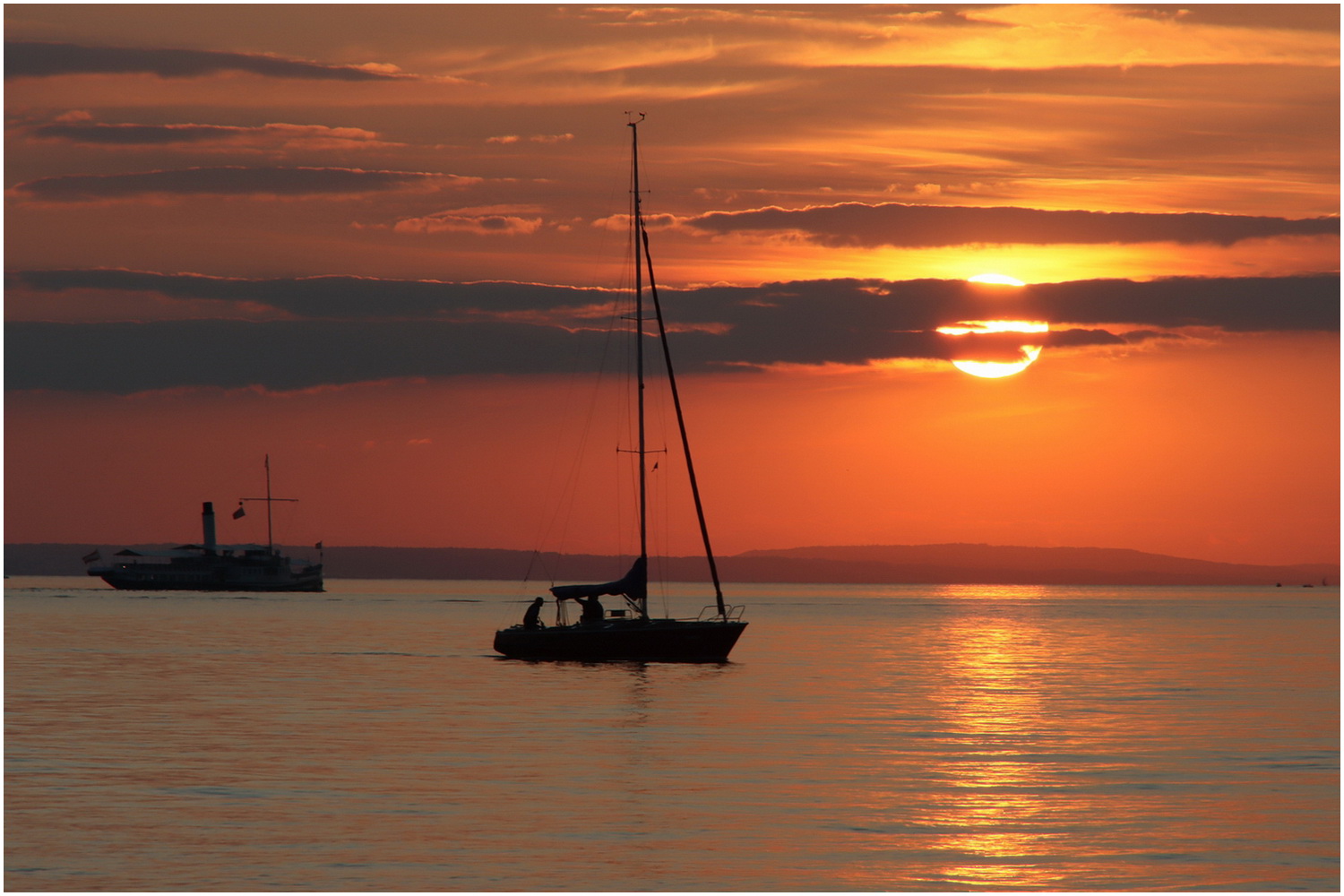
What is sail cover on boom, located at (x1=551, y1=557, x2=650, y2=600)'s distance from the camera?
70.5 m

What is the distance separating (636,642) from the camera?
69.3 meters

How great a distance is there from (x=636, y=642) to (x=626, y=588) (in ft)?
8.68

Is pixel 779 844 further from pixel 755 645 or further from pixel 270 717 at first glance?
pixel 755 645

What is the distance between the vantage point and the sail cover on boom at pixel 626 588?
7050 cm

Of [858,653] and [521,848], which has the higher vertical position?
[521,848]

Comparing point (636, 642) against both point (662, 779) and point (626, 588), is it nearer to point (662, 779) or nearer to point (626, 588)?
point (626, 588)

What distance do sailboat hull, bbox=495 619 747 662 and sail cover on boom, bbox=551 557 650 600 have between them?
4.15 ft

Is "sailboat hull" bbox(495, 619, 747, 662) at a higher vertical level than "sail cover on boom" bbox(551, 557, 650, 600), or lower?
lower

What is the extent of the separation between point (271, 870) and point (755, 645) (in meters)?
84.8

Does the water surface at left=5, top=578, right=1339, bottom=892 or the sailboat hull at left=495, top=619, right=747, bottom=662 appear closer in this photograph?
the water surface at left=5, top=578, right=1339, bottom=892

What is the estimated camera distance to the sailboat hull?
6925cm

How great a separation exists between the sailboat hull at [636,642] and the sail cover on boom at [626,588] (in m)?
1.26

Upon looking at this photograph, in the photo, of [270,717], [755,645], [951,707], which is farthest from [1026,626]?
[270,717]

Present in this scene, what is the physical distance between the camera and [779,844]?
30.2 metres
